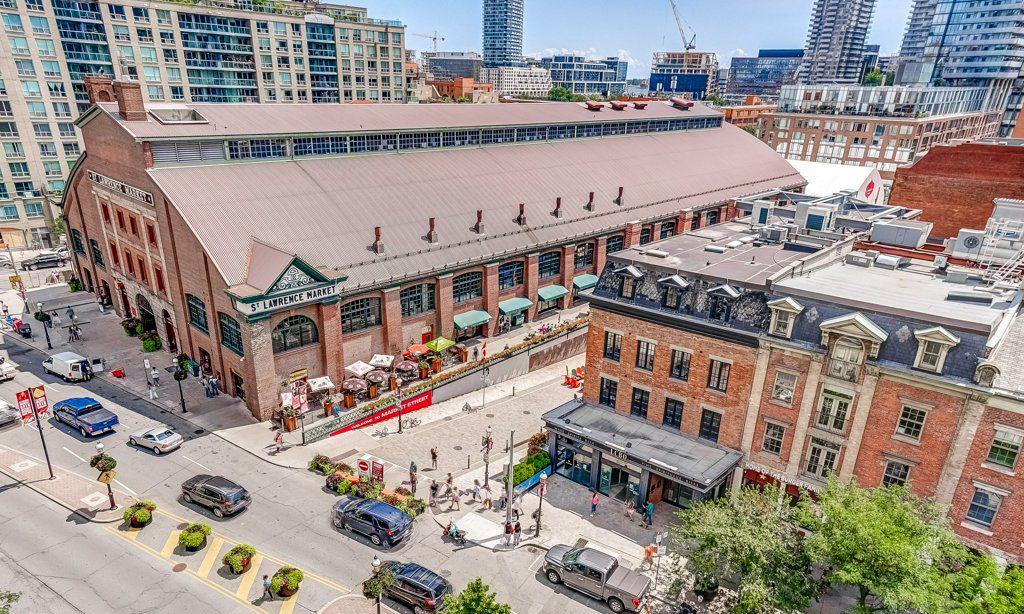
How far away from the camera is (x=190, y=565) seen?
29.7 m

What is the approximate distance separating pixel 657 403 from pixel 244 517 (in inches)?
1000

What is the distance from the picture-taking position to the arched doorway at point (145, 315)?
56.7 m

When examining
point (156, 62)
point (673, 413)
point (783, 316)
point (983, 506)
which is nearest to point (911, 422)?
point (983, 506)

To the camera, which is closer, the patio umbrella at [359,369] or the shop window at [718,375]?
the shop window at [718,375]

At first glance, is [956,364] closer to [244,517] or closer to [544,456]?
[544,456]

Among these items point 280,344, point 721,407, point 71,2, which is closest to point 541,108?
point 280,344

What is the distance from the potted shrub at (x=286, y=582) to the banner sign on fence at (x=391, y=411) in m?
14.7

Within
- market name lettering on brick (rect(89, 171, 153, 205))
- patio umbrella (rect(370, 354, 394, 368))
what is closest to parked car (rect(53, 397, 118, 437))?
market name lettering on brick (rect(89, 171, 153, 205))

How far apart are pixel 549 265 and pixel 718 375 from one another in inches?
1220

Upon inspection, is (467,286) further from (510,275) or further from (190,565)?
(190,565)

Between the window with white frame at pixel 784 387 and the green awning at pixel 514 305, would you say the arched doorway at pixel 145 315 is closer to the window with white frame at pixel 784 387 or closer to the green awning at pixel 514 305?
the green awning at pixel 514 305

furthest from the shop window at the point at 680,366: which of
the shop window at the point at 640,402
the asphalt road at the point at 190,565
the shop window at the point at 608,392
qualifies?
the asphalt road at the point at 190,565

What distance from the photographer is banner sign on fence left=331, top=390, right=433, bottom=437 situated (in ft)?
142

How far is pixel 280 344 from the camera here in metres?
43.6
